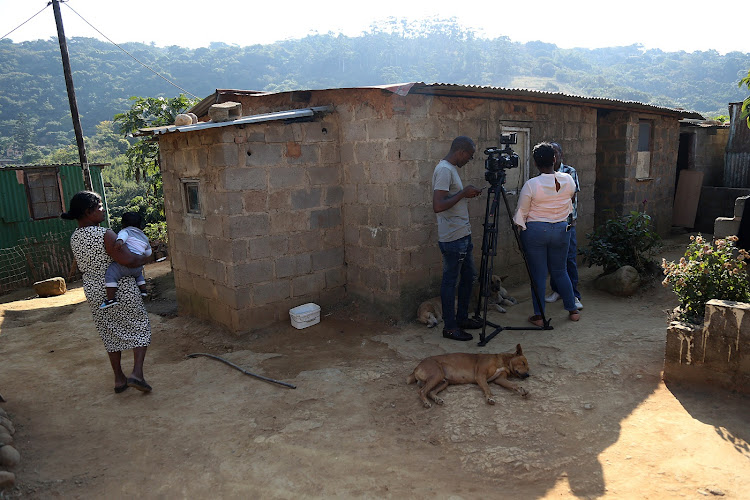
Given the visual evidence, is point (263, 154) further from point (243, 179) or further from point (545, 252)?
point (545, 252)

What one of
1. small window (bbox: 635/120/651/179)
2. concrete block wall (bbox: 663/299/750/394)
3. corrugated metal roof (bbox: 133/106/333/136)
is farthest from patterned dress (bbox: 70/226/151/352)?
small window (bbox: 635/120/651/179)

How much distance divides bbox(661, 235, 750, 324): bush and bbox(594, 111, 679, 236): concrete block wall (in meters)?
4.52

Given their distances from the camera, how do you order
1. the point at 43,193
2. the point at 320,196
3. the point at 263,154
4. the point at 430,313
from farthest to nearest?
1. the point at 43,193
2. the point at 320,196
3. the point at 430,313
4. the point at 263,154

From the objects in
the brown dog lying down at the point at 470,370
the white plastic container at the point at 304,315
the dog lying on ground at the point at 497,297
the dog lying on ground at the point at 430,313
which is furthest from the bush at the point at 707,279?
the white plastic container at the point at 304,315

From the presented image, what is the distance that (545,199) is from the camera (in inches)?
189

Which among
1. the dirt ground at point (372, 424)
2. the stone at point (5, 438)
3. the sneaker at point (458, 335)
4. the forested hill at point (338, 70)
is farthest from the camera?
the forested hill at point (338, 70)

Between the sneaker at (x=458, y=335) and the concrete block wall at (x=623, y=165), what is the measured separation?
4.55 m

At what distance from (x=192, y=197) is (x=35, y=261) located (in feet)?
22.7

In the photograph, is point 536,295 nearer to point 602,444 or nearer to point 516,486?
point 602,444

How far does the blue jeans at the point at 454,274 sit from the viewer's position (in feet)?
16.0

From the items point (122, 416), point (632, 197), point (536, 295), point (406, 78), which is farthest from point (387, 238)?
point (406, 78)

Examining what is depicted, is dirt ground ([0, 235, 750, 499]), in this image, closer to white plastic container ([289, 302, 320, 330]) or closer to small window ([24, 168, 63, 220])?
white plastic container ([289, 302, 320, 330])

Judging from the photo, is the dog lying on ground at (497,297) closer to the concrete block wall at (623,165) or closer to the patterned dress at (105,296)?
the concrete block wall at (623,165)

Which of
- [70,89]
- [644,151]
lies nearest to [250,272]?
[644,151]
